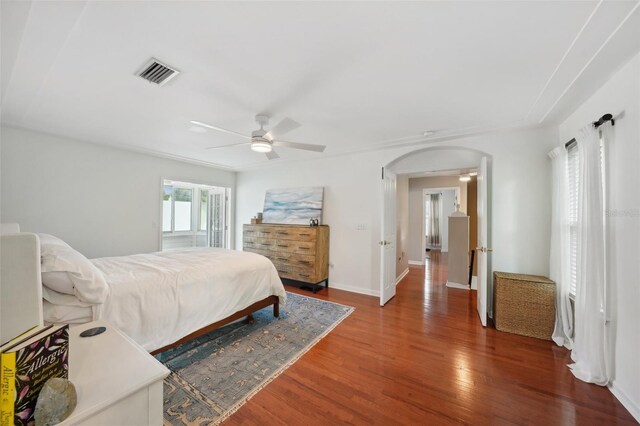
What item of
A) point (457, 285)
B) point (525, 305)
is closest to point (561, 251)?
point (525, 305)

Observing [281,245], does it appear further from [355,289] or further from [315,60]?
[315,60]

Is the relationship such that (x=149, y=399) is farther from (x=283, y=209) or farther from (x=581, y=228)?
(x=283, y=209)

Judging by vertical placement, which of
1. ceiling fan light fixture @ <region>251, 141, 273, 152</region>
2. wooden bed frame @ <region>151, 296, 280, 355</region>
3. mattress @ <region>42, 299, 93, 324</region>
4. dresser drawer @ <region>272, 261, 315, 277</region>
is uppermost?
ceiling fan light fixture @ <region>251, 141, 273, 152</region>

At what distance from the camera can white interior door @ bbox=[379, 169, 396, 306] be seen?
11.8 ft

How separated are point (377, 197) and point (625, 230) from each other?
272cm

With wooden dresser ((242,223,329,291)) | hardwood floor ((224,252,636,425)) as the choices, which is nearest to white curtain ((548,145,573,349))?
hardwood floor ((224,252,636,425))

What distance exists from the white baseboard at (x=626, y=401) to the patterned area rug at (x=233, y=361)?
235 centimetres

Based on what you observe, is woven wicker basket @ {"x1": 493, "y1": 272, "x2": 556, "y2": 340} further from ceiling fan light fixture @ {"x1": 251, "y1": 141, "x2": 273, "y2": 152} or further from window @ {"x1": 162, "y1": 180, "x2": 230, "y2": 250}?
window @ {"x1": 162, "y1": 180, "x2": 230, "y2": 250}

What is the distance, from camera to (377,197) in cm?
416

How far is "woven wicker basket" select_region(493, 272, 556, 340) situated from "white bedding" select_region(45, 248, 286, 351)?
8.82 ft

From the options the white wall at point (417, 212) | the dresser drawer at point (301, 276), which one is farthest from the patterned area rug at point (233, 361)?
the white wall at point (417, 212)

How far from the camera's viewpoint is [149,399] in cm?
94

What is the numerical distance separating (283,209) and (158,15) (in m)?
3.82

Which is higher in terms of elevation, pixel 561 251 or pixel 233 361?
pixel 561 251
